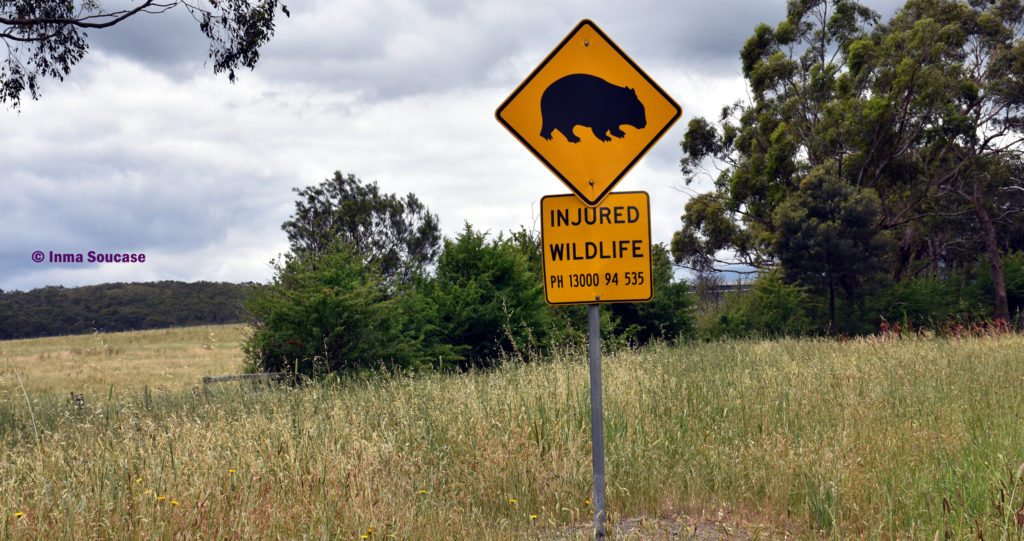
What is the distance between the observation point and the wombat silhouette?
212 inches

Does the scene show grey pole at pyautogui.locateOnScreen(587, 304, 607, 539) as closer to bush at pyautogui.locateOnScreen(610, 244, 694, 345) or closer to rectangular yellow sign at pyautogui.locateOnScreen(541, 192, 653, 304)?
rectangular yellow sign at pyautogui.locateOnScreen(541, 192, 653, 304)

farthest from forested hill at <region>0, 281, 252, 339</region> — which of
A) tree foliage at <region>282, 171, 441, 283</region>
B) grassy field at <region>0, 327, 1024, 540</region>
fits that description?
grassy field at <region>0, 327, 1024, 540</region>

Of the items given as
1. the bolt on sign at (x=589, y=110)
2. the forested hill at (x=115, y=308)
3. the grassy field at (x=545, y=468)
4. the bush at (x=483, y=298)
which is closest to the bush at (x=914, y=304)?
the bush at (x=483, y=298)

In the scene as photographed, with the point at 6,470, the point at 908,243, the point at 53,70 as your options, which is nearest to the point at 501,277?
the point at 53,70

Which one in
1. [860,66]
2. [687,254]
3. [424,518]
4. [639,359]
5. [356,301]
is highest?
[860,66]

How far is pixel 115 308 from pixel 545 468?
81.8 metres

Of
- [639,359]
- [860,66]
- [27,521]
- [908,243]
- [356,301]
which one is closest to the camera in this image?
[27,521]

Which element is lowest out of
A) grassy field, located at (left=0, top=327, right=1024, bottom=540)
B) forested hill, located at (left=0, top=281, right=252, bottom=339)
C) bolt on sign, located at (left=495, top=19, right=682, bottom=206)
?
grassy field, located at (left=0, top=327, right=1024, bottom=540)

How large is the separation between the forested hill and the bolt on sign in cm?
7154

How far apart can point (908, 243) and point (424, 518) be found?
39096 millimetres

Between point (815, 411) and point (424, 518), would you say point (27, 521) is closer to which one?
point (424, 518)

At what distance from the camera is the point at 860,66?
36125 mm

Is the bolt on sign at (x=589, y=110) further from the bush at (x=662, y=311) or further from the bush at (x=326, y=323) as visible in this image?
the bush at (x=662, y=311)

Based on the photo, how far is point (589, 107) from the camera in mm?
5398
